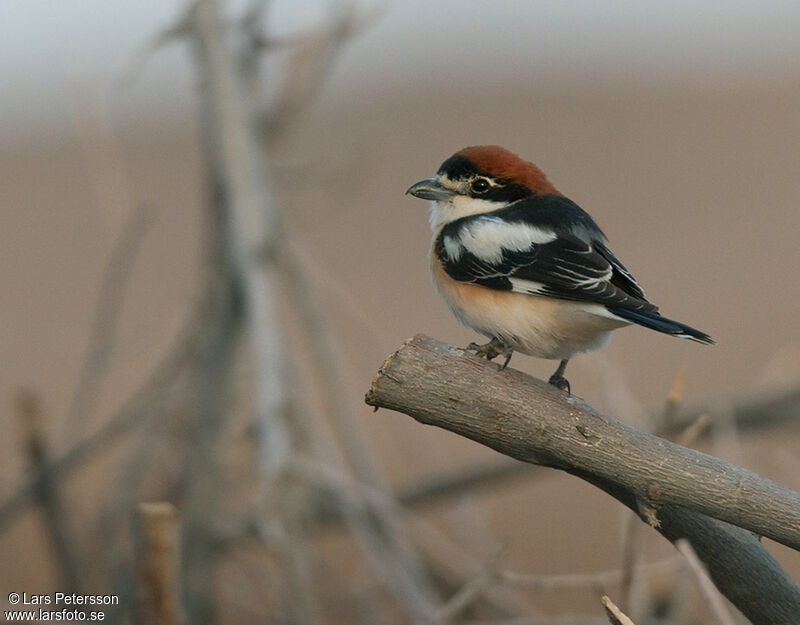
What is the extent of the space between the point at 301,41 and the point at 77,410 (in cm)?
177

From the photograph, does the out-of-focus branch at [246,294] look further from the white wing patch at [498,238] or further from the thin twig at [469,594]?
the white wing patch at [498,238]

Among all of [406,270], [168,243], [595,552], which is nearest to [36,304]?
[168,243]

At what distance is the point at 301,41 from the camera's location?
4312 mm

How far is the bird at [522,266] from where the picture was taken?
2.79 meters

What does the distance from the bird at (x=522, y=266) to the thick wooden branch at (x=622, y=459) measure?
2.47 ft

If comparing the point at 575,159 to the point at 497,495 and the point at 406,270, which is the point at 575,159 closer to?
the point at 406,270

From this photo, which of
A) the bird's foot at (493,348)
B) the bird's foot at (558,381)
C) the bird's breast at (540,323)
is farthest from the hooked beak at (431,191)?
the bird's foot at (558,381)

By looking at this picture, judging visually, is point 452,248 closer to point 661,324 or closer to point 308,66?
point 661,324

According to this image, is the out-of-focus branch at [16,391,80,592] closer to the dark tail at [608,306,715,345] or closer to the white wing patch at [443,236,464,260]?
the white wing patch at [443,236,464,260]

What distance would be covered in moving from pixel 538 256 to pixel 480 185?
357 millimetres

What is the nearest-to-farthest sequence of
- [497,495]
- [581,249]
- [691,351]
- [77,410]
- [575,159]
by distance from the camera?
[581,249], [77,410], [497,495], [691,351], [575,159]

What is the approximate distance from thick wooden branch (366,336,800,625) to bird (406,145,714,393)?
75 cm

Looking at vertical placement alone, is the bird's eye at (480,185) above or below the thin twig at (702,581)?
above

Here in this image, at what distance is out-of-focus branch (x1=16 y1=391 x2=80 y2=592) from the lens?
3.66 meters
